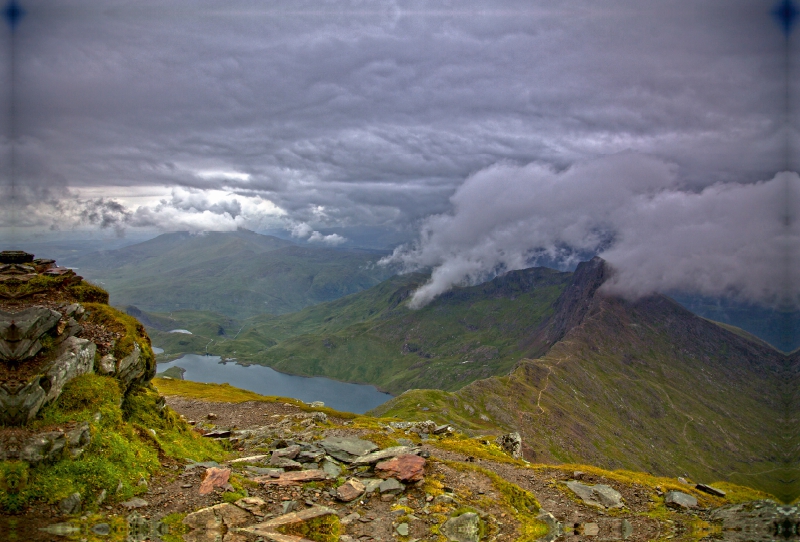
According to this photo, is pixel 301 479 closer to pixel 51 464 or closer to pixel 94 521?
pixel 94 521

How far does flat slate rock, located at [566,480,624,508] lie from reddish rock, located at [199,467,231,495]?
23215mm

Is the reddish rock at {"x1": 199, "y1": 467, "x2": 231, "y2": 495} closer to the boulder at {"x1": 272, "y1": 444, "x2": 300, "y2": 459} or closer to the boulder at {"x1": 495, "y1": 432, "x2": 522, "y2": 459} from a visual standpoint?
the boulder at {"x1": 272, "y1": 444, "x2": 300, "y2": 459}

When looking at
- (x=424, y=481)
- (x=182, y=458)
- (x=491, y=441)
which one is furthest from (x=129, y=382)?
(x=491, y=441)

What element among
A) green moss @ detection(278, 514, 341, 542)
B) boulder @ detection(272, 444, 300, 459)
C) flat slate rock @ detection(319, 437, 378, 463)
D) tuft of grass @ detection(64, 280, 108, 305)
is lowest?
green moss @ detection(278, 514, 341, 542)

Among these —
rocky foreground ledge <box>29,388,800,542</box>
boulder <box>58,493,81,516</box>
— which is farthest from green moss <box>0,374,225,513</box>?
rocky foreground ledge <box>29,388,800,542</box>

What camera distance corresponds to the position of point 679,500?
1180 inches


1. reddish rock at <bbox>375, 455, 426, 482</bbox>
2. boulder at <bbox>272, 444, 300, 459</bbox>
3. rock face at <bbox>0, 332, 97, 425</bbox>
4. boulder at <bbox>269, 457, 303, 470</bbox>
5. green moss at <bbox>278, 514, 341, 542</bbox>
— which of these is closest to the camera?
rock face at <bbox>0, 332, 97, 425</bbox>

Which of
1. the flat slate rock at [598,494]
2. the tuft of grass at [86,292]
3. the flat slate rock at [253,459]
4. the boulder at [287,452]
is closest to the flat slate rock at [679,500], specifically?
the flat slate rock at [598,494]

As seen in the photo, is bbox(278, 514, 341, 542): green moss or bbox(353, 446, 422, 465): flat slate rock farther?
bbox(353, 446, 422, 465): flat slate rock

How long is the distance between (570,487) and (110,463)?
29407 mm

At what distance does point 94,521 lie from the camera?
17953mm

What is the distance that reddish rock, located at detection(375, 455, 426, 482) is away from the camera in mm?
27203

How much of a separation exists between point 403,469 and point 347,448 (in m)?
8.18

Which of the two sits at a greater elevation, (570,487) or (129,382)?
(129,382)
